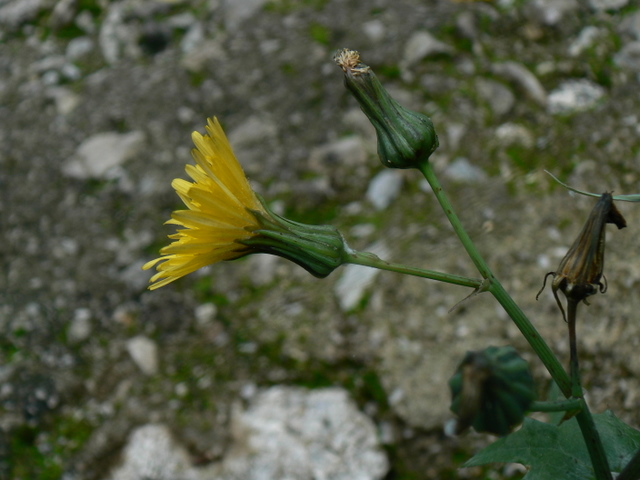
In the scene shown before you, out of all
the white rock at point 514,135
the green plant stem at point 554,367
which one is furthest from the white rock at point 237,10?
the green plant stem at point 554,367

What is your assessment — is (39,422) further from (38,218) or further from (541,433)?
(541,433)

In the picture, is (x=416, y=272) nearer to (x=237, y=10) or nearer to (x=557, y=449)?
(x=557, y=449)

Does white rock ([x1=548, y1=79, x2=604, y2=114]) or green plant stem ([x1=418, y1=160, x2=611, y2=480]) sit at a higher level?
green plant stem ([x1=418, y1=160, x2=611, y2=480])

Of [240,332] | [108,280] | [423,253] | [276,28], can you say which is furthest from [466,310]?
[276,28]

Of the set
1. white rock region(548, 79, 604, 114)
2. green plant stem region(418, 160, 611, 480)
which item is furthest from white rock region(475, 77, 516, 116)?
green plant stem region(418, 160, 611, 480)

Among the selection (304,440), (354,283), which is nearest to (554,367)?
(304,440)

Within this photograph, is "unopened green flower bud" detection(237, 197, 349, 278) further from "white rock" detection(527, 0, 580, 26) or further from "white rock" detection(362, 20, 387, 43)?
"white rock" detection(527, 0, 580, 26)
